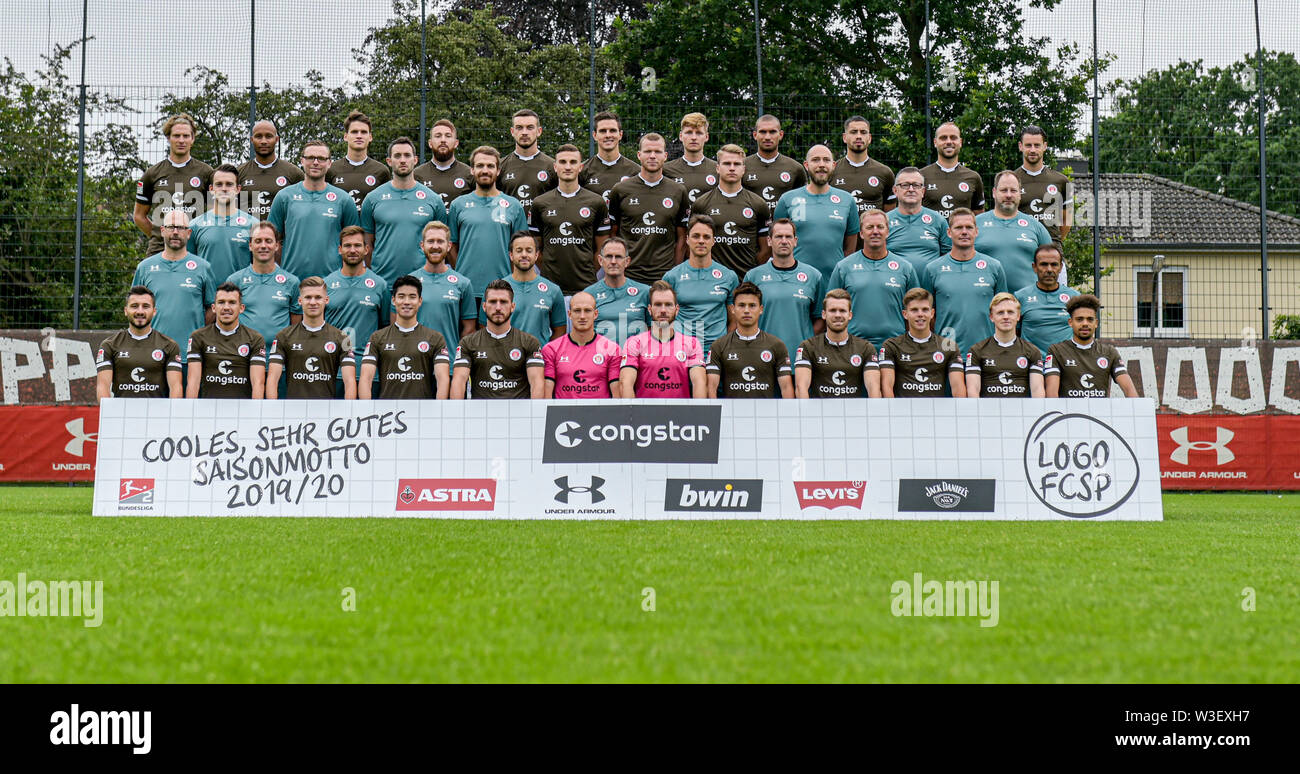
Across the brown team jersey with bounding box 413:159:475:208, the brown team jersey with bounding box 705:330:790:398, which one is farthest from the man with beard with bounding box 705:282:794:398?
the brown team jersey with bounding box 413:159:475:208

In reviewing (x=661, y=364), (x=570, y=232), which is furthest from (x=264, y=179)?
(x=661, y=364)

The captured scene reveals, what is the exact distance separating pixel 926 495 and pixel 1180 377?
9220 millimetres

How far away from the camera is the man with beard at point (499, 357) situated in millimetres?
9703

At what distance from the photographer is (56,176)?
54.4ft

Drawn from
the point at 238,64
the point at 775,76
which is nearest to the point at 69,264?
the point at 238,64

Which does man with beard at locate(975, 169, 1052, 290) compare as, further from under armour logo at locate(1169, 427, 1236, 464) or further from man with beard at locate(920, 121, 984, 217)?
under armour logo at locate(1169, 427, 1236, 464)

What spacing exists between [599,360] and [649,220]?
78.8 inches

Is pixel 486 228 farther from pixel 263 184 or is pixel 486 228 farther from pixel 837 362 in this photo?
pixel 837 362

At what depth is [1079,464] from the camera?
8914 mm

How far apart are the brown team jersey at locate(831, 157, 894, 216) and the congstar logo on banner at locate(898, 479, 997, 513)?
13.0 feet

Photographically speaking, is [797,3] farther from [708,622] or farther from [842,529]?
[708,622]

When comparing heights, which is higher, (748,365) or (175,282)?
(175,282)
